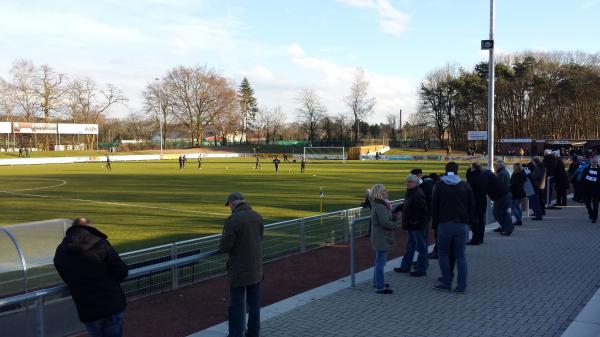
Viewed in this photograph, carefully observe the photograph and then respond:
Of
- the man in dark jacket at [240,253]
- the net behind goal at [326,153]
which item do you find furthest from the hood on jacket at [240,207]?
the net behind goal at [326,153]

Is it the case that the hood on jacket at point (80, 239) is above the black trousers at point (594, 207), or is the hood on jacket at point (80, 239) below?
above

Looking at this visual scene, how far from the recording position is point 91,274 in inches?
172

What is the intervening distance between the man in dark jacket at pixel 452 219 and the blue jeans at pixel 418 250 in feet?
2.70

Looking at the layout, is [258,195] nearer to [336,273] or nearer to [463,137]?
[336,273]

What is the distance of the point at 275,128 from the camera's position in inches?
5118

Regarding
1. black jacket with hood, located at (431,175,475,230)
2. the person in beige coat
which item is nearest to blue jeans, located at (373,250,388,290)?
the person in beige coat

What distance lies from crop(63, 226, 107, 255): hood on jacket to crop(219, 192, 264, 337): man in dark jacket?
1390 millimetres

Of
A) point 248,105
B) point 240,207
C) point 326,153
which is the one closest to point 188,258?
point 240,207

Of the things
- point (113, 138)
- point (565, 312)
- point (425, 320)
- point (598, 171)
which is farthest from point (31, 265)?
point (113, 138)

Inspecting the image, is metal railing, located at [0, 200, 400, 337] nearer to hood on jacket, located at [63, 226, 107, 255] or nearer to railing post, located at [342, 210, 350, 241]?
railing post, located at [342, 210, 350, 241]

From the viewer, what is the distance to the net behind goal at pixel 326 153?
8294cm

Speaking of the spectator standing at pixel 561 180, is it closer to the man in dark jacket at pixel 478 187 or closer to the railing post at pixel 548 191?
the railing post at pixel 548 191

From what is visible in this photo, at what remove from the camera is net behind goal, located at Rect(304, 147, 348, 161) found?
82.9 m

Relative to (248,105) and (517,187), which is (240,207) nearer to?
(517,187)
